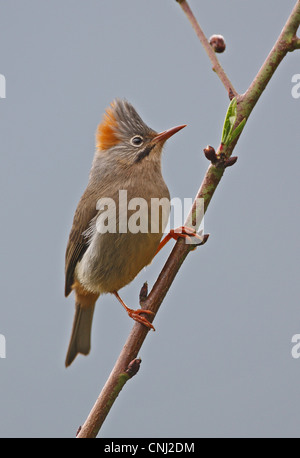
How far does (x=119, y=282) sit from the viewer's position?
2518 mm

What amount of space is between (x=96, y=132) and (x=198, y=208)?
129 centimetres

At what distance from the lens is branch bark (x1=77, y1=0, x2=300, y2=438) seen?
1375 mm

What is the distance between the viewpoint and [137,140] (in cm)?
254

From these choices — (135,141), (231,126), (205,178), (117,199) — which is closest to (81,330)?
(117,199)

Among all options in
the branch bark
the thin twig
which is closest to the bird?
the branch bark

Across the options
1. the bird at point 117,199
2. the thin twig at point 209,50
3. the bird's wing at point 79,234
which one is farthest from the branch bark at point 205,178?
the bird's wing at point 79,234

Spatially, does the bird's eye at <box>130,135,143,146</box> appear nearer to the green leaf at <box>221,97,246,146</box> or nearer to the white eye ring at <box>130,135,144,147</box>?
the white eye ring at <box>130,135,144,147</box>

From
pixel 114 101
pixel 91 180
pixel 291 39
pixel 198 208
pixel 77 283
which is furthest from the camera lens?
pixel 77 283

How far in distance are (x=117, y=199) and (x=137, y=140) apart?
0.34 meters

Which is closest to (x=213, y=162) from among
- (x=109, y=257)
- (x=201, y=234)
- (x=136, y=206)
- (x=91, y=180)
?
(x=201, y=234)

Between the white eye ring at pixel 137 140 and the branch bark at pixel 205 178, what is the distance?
3.38 ft

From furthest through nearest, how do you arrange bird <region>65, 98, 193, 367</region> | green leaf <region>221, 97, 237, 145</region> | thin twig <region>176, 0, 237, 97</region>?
bird <region>65, 98, 193, 367</region>
thin twig <region>176, 0, 237, 97</region>
green leaf <region>221, 97, 237, 145</region>

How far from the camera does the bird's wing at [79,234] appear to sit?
2.58 meters

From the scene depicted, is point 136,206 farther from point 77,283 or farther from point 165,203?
point 77,283
